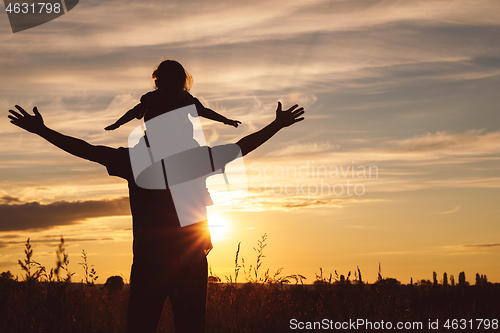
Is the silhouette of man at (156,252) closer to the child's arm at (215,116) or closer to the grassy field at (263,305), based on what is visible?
the child's arm at (215,116)

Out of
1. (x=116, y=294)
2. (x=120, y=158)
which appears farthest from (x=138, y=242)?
(x=116, y=294)

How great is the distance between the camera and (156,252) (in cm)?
293

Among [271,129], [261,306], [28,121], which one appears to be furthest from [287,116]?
[261,306]

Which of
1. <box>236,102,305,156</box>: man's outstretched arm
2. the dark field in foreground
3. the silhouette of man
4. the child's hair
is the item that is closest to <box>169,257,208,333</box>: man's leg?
the silhouette of man

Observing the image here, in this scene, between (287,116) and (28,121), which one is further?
(287,116)

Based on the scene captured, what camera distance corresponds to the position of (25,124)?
3070 mm

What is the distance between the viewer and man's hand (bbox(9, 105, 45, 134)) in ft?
10.0

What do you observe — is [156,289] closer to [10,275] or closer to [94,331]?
[94,331]

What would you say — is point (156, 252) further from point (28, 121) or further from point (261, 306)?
point (261, 306)

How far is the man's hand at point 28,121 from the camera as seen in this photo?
3051mm

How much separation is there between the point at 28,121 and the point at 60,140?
330mm

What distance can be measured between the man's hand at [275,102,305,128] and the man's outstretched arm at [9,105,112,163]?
128cm

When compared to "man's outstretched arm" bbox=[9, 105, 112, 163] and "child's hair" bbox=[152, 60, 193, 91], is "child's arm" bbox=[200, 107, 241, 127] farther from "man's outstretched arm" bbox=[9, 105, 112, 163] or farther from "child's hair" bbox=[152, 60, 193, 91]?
"man's outstretched arm" bbox=[9, 105, 112, 163]

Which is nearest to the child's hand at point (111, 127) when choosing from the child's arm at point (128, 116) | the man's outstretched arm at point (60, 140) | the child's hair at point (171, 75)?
the child's arm at point (128, 116)
